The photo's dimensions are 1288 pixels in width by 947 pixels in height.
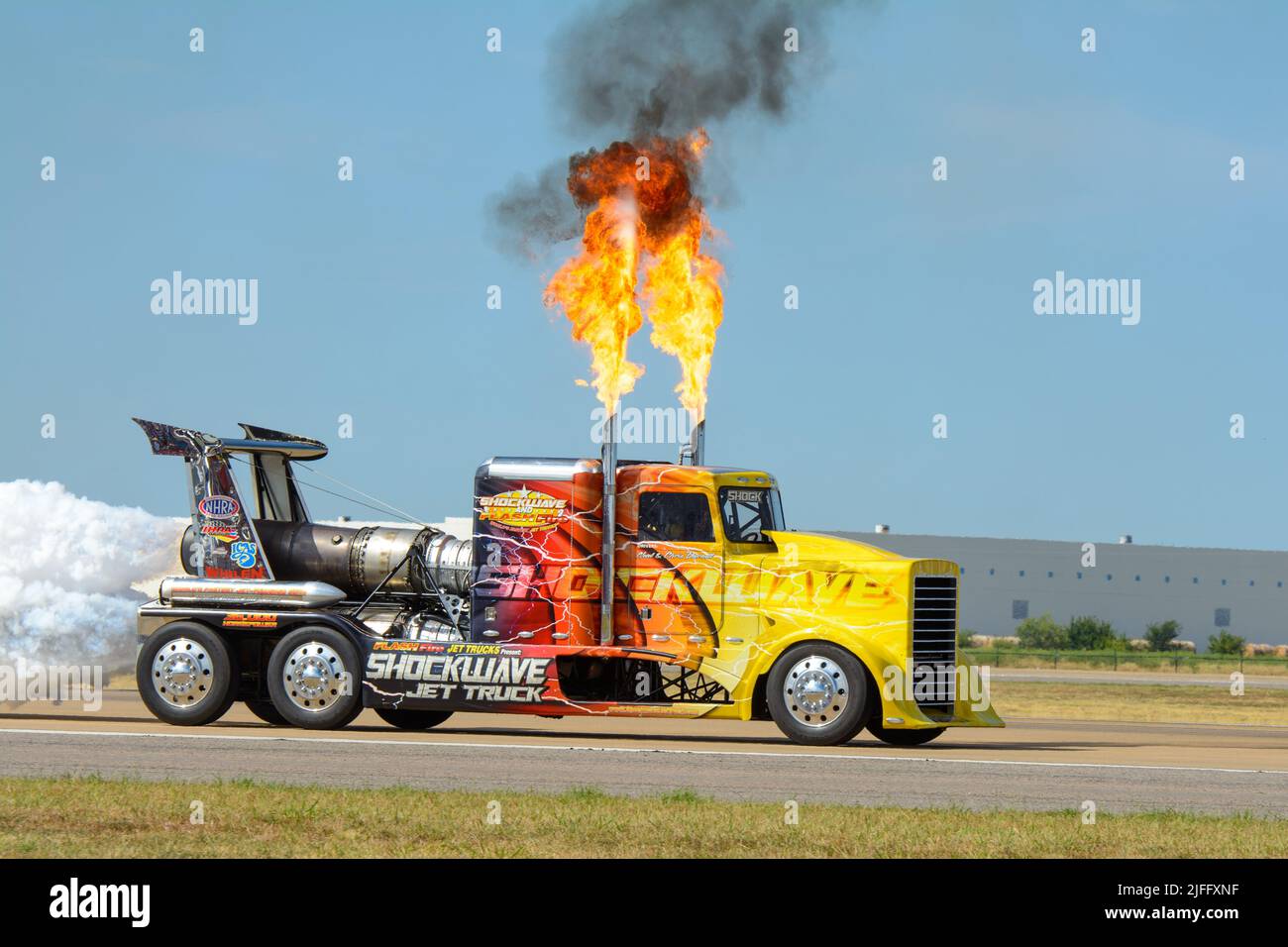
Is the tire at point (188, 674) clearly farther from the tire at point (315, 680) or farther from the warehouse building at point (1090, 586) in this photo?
the warehouse building at point (1090, 586)

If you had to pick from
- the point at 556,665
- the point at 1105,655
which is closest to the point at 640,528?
the point at 556,665

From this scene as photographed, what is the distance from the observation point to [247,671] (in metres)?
24.5

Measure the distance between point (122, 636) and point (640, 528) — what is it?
1420cm

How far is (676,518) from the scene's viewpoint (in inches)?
893

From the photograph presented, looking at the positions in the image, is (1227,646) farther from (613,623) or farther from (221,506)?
(221,506)

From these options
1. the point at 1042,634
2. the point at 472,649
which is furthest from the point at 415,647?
the point at 1042,634

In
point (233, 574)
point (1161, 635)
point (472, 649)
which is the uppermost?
point (233, 574)

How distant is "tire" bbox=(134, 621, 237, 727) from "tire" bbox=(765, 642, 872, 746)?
7.46m

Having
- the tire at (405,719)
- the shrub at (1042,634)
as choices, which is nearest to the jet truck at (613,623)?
the tire at (405,719)

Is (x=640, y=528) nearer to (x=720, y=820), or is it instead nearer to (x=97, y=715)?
(x=720, y=820)

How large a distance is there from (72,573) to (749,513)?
15450 mm

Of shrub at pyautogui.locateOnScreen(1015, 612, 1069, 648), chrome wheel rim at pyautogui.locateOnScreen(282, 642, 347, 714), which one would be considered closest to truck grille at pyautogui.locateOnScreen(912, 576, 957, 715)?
chrome wheel rim at pyautogui.locateOnScreen(282, 642, 347, 714)

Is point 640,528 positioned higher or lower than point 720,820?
higher

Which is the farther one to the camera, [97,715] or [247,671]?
[97,715]
